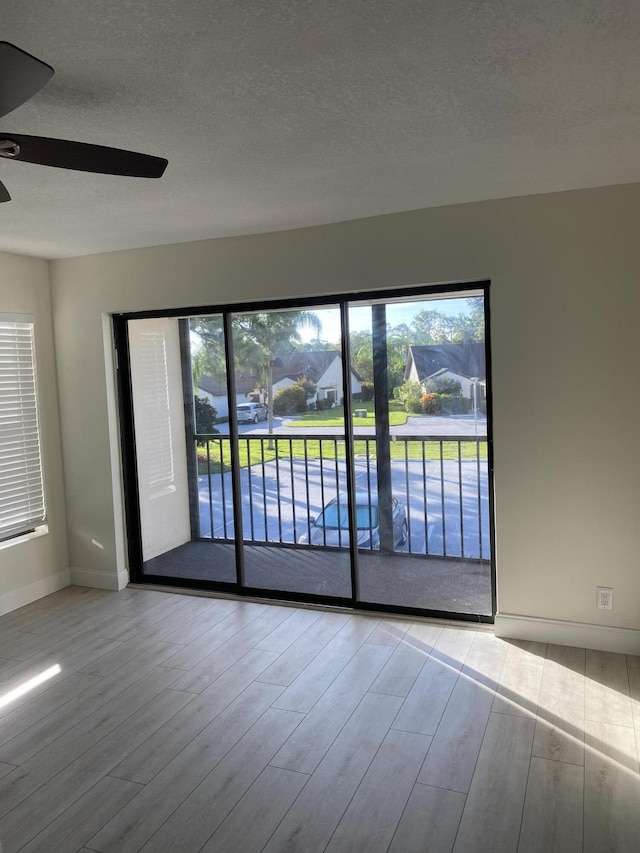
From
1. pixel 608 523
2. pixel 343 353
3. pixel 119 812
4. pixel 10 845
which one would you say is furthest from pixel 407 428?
pixel 10 845

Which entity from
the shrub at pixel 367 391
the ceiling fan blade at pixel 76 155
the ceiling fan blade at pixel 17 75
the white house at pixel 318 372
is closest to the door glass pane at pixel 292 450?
the white house at pixel 318 372

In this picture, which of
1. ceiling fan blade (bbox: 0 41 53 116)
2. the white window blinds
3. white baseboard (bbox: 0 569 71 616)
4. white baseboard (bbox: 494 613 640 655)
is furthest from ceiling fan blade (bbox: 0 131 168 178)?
white baseboard (bbox: 0 569 71 616)

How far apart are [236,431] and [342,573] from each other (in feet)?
3.90

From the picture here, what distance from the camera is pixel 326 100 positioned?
2.09 metres

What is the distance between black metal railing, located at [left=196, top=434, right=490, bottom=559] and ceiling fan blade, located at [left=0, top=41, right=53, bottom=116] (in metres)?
2.79

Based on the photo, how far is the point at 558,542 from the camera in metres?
3.52

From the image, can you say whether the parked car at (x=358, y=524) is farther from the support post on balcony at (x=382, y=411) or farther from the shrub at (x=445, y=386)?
the shrub at (x=445, y=386)

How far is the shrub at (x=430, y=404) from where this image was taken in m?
3.81

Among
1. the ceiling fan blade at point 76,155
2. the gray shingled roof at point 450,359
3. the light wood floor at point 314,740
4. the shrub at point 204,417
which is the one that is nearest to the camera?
the ceiling fan blade at point 76,155

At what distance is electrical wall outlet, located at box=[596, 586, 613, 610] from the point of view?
11.2 ft

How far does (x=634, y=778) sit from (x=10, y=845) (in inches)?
88.0

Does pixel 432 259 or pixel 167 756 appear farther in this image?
pixel 432 259

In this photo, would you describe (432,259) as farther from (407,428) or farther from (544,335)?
(407,428)

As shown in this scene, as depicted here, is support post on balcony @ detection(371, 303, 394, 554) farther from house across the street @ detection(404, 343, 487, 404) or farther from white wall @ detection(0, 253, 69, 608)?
white wall @ detection(0, 253, 69, 608)
